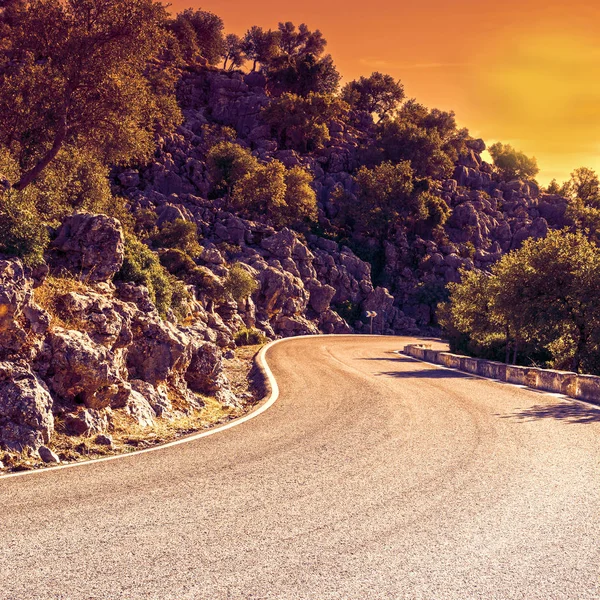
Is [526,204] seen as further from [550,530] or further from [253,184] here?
[550,530]

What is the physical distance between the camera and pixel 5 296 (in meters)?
10.3

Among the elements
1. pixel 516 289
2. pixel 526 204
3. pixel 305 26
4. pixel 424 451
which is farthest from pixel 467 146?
pixel 424 451

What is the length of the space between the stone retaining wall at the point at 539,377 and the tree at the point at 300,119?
77725 millimetres

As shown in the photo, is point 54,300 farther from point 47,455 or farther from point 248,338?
point 248,338

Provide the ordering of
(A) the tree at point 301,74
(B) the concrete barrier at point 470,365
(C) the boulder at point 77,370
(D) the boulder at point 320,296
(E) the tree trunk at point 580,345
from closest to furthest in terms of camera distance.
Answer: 1. (C) the boulder at point 77,370
2. (B) the concrete barrier at point 470,365
3. (E) the tree trunk at point 580,345
4. (D) the boulder at point 320,296
5. (A) the tree at point 301,74

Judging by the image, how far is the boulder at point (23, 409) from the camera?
9.18 m

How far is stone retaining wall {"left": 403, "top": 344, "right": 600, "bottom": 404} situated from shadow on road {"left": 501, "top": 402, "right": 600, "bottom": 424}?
1.43 meters

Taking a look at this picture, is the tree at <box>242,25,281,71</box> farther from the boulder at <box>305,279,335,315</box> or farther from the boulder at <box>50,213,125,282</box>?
the boulder at <box>50,213,125,282</box>

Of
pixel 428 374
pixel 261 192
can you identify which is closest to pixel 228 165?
pixel 261 192

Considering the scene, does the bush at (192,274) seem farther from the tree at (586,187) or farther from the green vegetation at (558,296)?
the tree at (586,187)

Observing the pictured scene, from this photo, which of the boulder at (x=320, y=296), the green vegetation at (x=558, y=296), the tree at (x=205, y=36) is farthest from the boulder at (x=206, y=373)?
the tree at (x=205, y=36)

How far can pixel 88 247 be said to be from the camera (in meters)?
14.4

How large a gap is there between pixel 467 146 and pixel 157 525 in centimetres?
13474

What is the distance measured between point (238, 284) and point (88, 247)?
32517mm
